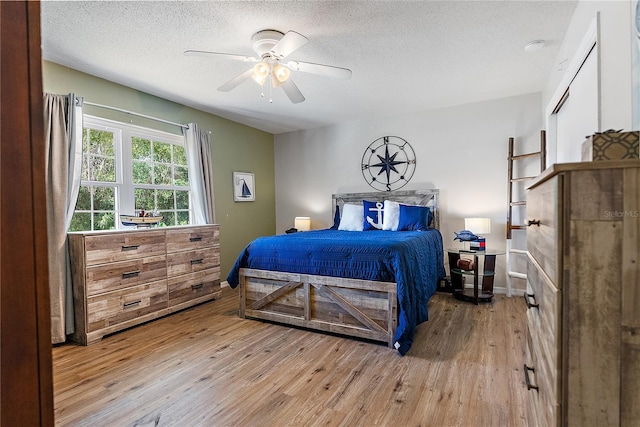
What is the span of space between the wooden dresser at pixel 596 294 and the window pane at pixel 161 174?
13.1 feet

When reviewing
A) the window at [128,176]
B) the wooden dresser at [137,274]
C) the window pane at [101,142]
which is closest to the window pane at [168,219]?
the window at [128,176]

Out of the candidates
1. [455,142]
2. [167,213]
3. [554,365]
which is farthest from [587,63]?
[167,213]

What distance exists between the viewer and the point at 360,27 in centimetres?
230

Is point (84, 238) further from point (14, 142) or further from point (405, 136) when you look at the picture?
point (405, 136)

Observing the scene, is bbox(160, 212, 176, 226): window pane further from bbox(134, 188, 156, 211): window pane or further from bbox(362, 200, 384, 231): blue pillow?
bbox(362, 200, 384, 231): blue pillow

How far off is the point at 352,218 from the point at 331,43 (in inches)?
95.6

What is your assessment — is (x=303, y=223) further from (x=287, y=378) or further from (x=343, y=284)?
(x=287, y=378)

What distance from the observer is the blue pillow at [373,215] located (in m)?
4.25

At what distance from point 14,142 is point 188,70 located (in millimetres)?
2819

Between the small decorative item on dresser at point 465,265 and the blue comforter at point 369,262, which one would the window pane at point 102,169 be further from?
the small decorative item on dresser at point 465,265

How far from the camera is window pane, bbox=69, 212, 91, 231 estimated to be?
3.02m

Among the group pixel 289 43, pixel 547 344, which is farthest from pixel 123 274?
pixel 547 344

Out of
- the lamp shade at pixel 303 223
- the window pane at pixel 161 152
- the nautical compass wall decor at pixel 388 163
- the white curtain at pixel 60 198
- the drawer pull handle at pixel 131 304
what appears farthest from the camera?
the lamp shade at pixel 303 223

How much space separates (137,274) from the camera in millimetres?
3051
